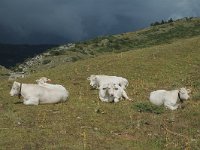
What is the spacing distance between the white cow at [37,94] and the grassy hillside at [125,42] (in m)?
54.0

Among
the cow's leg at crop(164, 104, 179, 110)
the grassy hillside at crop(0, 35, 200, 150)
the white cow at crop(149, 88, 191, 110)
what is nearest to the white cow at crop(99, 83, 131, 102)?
→ the grassy hillside at crop(0, 35, 200, 150)

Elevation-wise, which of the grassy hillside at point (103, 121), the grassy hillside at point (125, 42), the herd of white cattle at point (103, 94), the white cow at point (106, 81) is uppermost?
the grassy hillside at point (125, 42)

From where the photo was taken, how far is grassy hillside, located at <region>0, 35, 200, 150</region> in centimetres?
2400

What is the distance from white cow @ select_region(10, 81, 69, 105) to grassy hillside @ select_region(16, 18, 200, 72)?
53989mm

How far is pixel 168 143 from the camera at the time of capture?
2412 cm

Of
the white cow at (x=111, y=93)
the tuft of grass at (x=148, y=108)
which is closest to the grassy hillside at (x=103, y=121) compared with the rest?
the tuft of grass at (x=148, y=108)

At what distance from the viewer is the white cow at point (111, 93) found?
33.2 m

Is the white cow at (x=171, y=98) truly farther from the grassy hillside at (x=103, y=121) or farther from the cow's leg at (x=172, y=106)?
the grassy hillside at (x=103, y=121)

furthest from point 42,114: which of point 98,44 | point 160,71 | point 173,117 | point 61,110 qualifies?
point 98,44

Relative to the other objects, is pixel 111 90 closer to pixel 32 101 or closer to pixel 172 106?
pixel 172 106

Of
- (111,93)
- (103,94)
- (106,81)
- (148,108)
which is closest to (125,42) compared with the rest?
Answer: (106,81)

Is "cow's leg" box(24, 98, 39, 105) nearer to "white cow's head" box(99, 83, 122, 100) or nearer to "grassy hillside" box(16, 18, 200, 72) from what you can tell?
"white cow's head" box(99, 83, 122, 100)

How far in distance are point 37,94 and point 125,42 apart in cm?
8063

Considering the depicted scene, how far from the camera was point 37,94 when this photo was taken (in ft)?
105
